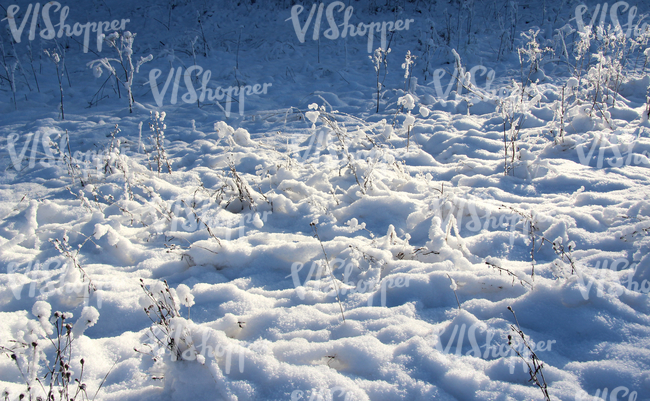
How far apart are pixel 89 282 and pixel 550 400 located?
7.85 ft

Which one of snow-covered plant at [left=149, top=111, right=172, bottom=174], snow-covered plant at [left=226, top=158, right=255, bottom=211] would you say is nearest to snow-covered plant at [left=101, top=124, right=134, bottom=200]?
snow-covered plant at [left=149, top=111, right=172, bottom=174]

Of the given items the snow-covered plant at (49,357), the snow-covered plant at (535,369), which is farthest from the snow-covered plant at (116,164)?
the snow-covered plant at (535,369)

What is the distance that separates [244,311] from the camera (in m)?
2.03

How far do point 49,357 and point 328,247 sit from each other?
1.58 m

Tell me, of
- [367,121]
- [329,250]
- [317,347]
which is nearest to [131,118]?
[367,121]

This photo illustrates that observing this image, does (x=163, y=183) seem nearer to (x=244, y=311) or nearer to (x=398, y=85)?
(x=244, y=311)

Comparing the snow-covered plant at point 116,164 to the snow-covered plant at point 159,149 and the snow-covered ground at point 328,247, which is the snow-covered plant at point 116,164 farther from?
the snow-covered plant at point 159,149

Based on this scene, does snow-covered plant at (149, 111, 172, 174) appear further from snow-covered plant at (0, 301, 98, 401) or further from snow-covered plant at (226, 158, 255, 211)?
snow-covered plant at (0, 301, 98, 401)

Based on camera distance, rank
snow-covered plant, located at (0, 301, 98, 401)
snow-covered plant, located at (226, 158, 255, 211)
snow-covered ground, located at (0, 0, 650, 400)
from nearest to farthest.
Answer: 1. snow-covered plant, located at (0, 301, 98, 401)
2. snow-covered ground, located at (0, 0, 650, 400)
3. snow-covered plant, located at (226, 158, 255, 211)

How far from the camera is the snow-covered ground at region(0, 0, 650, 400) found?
1570 millimetres

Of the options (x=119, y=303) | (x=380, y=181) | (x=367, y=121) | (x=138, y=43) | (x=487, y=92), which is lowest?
(x=119, y=303)

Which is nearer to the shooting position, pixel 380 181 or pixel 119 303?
pixel 119 303

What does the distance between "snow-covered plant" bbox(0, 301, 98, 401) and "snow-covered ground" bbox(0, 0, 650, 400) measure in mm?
15

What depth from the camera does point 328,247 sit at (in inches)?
98.7
